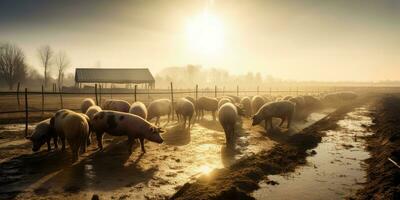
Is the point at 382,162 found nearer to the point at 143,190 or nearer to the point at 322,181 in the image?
the point at 322,181

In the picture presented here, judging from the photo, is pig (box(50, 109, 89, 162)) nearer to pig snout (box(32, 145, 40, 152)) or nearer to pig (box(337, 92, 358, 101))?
pig snout (box(32, 145, 40, 152))

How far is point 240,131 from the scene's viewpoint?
654 inches

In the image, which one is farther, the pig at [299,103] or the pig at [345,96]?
the pig at [345,96]

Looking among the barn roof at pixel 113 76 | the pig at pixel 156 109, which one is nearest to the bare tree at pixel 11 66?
the barn roof at pixel 113 76

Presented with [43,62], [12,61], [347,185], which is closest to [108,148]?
[347,185]

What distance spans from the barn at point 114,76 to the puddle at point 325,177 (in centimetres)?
5216

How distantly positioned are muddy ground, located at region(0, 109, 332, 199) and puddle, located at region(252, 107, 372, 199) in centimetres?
199

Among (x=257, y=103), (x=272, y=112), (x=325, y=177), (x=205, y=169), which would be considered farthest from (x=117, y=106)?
(x=257, y=103)

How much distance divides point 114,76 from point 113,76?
0.25 metres

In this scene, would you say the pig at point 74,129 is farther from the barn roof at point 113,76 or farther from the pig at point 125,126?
the barn roof at point 113,76

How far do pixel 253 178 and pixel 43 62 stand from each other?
104 meters

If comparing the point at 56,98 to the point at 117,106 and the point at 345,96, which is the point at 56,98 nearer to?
the point at 117,106

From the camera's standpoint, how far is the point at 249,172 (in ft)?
28.8

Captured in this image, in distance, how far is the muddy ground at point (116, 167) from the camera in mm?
7383
